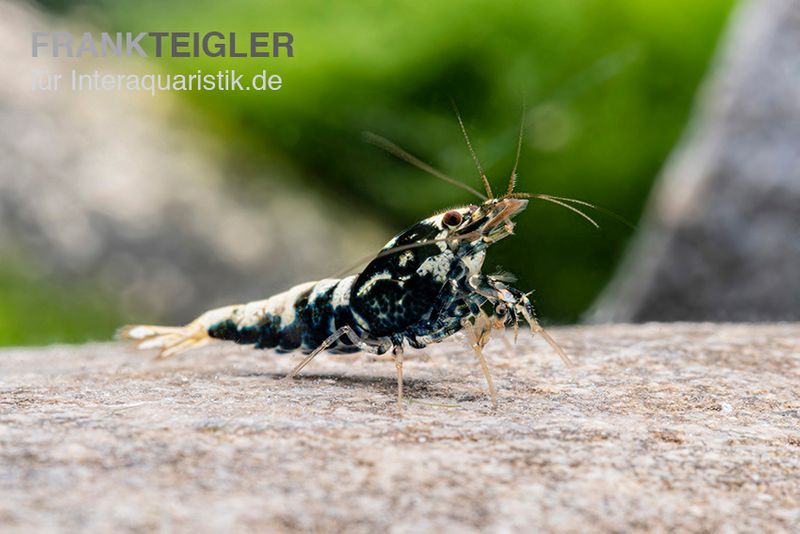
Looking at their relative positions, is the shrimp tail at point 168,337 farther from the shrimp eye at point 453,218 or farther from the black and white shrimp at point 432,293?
the shrimp eye at point 453,218

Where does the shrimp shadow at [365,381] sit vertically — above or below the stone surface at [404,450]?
above

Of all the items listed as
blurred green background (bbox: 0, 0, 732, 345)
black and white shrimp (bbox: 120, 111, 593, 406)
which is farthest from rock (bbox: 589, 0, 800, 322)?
black and white shrimp (bbox: 120, 111, 593, 406)

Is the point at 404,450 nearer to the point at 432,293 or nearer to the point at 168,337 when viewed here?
the point at 432,293

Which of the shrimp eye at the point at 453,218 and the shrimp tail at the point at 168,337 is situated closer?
the shrimp eye at the point at 453,218

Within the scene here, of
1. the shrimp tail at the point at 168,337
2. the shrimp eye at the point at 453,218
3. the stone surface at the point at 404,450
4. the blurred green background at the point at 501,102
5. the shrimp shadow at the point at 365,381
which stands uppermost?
the blurred green background at the point at 501,102

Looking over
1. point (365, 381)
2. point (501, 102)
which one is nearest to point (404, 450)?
point (365, 381)

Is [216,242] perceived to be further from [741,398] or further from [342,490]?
[342,490]

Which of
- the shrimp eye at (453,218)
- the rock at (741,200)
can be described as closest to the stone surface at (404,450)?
the shrimp eye at (453,218)
